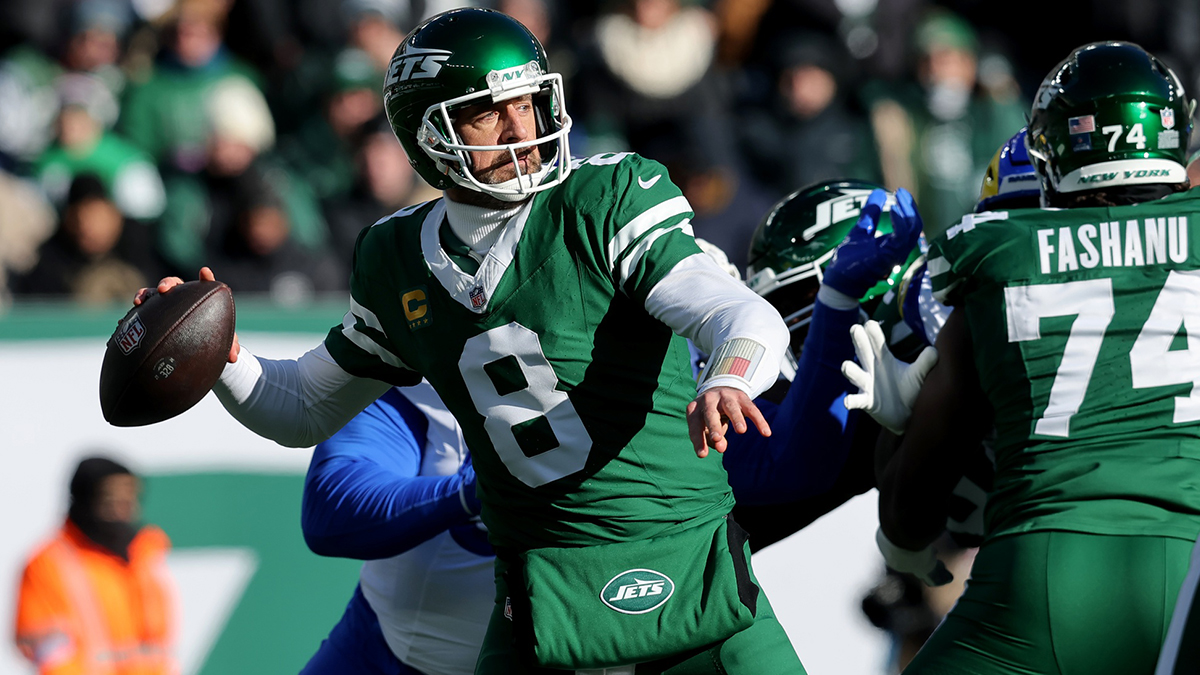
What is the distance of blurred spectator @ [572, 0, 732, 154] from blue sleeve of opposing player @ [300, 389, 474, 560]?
4518 mm

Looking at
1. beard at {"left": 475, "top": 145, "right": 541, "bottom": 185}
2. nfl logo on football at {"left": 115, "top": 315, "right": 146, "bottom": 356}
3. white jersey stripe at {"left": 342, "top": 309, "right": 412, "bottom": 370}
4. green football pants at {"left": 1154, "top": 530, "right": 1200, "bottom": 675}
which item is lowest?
green football pants at {"left": 1154, "top": 530, "right": 1200, "bottom": 675}

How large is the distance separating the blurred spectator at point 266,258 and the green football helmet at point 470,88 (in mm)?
4103

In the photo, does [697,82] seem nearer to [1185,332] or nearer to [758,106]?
[758,106]

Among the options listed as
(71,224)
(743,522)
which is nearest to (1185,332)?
(743,522)

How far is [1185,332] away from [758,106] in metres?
5.98

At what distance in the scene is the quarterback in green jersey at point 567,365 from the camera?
2.64m

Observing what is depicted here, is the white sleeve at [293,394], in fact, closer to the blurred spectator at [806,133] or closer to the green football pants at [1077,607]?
the green football pants at [1077,607]

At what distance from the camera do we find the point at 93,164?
25.0 ft

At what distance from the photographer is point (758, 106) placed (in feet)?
27.8

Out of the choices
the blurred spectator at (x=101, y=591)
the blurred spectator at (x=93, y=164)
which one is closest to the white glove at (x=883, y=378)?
the blurred spectator at (x=101, y=591)

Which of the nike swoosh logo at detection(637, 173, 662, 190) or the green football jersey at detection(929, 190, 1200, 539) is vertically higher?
the nike swoosh logo at detection(637, 173, 662, 190)

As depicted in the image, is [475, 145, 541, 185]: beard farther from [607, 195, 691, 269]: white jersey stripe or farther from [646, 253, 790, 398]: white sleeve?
[646, 253, 790, 398]: white sleeve

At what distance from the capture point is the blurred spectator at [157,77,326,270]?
717 centimetres

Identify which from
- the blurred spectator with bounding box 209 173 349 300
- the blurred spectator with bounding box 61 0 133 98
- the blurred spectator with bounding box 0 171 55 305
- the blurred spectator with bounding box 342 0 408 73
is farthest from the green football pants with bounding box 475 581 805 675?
the blurred spectator with bounding box 61 0 133 98
